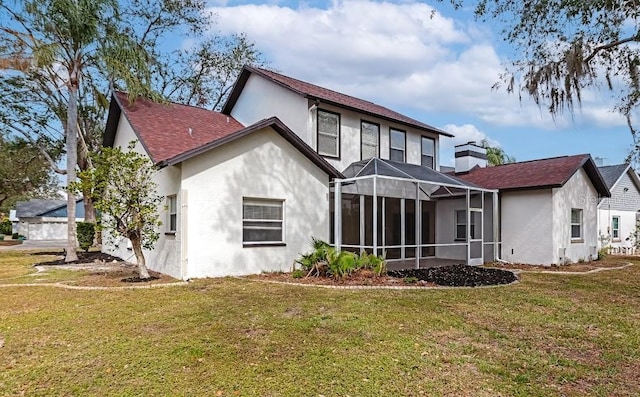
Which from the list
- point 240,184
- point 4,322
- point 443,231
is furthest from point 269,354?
point 443,231

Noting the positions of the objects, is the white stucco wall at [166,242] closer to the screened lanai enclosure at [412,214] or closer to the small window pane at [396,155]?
the screened lanai enclosure at [412,214]

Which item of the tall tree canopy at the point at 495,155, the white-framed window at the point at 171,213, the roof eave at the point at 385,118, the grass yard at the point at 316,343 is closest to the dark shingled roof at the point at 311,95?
the roof eave at the point at 385,118

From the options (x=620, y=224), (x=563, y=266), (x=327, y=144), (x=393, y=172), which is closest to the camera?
(x=393, y=172)

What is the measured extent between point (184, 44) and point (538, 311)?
27.0 meters

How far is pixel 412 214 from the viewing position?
57.0 ft

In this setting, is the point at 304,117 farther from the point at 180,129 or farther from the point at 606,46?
the point at 606,46

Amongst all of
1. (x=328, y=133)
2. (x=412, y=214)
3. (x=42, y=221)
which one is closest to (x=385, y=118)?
(x=328, y=133)

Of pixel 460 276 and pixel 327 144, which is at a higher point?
pixel 327 144

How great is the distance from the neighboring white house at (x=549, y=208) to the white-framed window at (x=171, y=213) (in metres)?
12.4

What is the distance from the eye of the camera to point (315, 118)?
14461 millimetres

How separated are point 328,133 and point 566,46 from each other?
760 centimetres

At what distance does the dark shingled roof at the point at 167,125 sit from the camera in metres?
12.0

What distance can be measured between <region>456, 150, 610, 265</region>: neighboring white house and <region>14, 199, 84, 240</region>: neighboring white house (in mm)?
47481

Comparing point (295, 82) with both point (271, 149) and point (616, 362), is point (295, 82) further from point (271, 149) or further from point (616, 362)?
point (616, 362)
